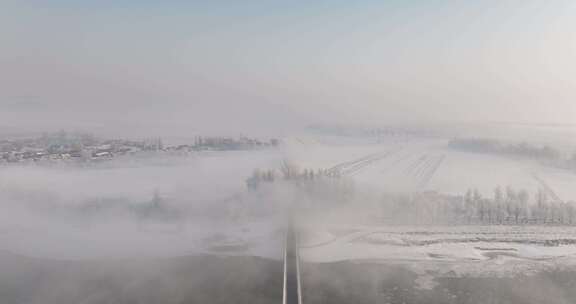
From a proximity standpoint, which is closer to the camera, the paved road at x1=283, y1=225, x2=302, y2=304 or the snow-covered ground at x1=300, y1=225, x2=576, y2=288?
the paved road at x1=283, y1=225, x2=302, y2=304

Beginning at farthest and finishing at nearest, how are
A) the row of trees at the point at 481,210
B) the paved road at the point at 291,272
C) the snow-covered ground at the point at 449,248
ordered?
1. the row of trees at the point at 481,210
2. the snow-covered ground at the point at 449,248
3. the paved road at the point at 291,272

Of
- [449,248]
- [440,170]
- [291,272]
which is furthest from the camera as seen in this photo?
[440,170]

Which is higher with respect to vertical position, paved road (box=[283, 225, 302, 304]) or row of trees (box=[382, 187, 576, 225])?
row of trees (box=[382, 187, 576, 225])

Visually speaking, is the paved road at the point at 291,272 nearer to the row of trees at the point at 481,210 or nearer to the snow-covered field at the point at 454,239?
the snow-covered field at the point at 454,239

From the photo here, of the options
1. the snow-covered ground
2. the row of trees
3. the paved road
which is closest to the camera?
the paved road

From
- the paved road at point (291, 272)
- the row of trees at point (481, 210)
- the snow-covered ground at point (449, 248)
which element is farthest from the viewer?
the row of trees at point (481, 210)

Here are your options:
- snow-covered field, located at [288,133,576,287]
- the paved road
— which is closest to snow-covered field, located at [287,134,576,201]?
snow-covered field, located at [288,133,576,287]

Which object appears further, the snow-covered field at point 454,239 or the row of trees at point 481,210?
the row of trees at point 481,210

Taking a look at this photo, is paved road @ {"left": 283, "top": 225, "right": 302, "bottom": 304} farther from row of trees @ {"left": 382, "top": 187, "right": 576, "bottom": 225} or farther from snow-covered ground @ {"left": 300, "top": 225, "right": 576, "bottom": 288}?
row of trees @ {"left": 382, "top": 187, "right": 576, "bottom": 225}

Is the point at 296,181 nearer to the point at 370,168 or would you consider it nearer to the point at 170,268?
the point at 370,168

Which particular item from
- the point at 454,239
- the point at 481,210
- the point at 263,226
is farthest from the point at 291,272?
the point at 481,210

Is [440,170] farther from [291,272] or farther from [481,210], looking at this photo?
[291,272]

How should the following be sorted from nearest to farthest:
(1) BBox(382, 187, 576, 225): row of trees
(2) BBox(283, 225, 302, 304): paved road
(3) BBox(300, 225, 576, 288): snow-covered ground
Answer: (2) BBox(283, 225, 302, 304): paved road < (3) BBox(300, 225, 576, 288): snow-covered ground < (1) BBox(382, 187, 576, 225): row of trees

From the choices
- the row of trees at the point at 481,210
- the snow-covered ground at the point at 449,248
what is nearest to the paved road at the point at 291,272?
the snow-covered ground at the point at 449,248
